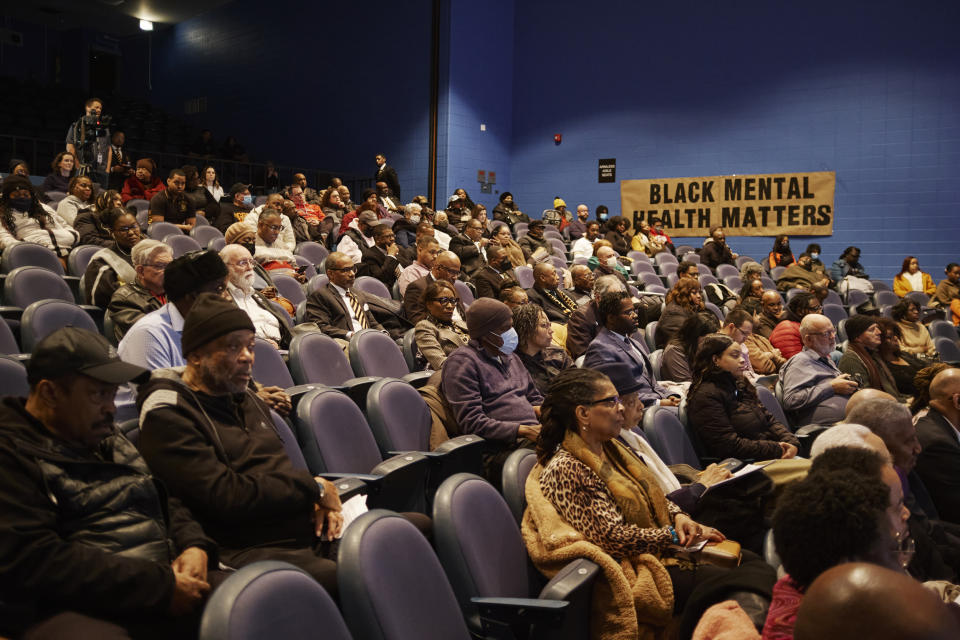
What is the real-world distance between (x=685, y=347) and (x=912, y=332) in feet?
9.20

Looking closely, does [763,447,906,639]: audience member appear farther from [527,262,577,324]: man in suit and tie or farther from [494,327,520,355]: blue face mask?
[527,262,577,324]: man in suit and tie

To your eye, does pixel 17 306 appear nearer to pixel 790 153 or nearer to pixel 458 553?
→ pixel 458 553

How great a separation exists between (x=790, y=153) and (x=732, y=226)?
1.24 m

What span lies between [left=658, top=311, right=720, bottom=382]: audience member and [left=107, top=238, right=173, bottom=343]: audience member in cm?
251

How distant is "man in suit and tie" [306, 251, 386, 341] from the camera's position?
414 centimetres

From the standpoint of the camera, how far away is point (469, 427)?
2732mm

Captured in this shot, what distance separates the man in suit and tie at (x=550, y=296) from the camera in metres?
5.18

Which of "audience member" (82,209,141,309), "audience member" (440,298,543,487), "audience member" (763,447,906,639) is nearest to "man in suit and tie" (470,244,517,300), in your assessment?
"audience member" (440,298,543,487)

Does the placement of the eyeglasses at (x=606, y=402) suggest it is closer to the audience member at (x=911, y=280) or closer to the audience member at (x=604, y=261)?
the audience member at (x=604, y=261)

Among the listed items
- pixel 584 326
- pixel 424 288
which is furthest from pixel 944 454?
pixel 424 288

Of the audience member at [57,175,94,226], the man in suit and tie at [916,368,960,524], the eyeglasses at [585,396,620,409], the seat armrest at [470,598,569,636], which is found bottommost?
the seat armrest at [470,598,569,636]

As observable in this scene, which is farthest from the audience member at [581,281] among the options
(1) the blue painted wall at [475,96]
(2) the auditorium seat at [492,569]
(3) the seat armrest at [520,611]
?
(1) the blue painted wall at [475,96]

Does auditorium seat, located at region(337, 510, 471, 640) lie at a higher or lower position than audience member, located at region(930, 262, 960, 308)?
lower

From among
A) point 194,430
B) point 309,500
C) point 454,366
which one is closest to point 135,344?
point 194,430
